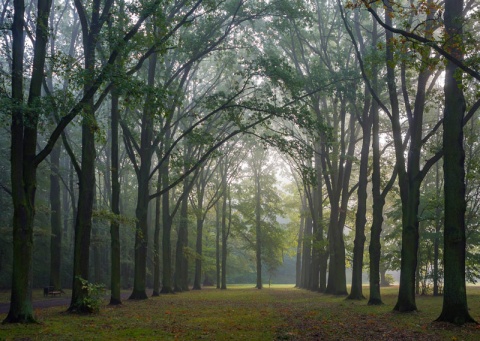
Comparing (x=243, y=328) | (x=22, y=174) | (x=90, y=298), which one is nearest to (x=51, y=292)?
(x=90, y=298)

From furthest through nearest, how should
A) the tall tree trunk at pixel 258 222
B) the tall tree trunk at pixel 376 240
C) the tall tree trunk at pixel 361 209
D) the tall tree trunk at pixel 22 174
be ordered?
the tall tree trunk at pixel 258 222 → the tall tree trunk at pixel 361 209 → the tall tree trunk at pixel 376 240 → the tall tree trunk at pixel 22 174

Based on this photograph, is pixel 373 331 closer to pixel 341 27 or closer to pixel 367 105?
pixel 367 105

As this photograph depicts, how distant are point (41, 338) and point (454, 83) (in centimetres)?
1021

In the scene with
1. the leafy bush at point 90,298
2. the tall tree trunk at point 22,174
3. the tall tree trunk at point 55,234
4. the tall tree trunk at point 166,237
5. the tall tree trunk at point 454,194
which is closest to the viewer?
the tall tree trunk at point 454,194

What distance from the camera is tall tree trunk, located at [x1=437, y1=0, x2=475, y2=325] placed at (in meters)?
10.3

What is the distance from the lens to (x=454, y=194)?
10.6 metres

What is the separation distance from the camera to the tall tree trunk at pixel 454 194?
10.3 meters

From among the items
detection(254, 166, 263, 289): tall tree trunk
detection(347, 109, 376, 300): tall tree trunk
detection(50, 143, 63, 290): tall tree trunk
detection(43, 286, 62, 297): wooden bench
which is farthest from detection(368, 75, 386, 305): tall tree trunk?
detection(254, 166, 263, 289): tall tree trunk

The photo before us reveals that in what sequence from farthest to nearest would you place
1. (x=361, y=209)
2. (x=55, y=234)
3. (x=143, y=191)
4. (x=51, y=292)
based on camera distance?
(x=55, y=234) → (x=51, y=292) → (x=143, y=191) → (x=361, y=209)

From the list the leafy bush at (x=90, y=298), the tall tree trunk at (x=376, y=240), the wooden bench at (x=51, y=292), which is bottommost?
the wooden bench at (x=51, y=292)

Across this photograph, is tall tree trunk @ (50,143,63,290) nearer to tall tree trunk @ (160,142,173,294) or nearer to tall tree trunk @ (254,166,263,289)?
tall tree trunk @ (160,142,173,294)

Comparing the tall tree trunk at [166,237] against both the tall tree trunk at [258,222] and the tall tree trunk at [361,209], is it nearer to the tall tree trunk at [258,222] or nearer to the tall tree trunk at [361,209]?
the tall tree trunk at [361,209]

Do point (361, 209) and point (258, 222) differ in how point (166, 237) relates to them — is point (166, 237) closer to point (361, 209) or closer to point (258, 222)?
point (361, 209)

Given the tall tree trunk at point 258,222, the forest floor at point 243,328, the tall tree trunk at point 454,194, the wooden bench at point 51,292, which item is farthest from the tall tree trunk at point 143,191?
the tall tree trunk at point 258,222
